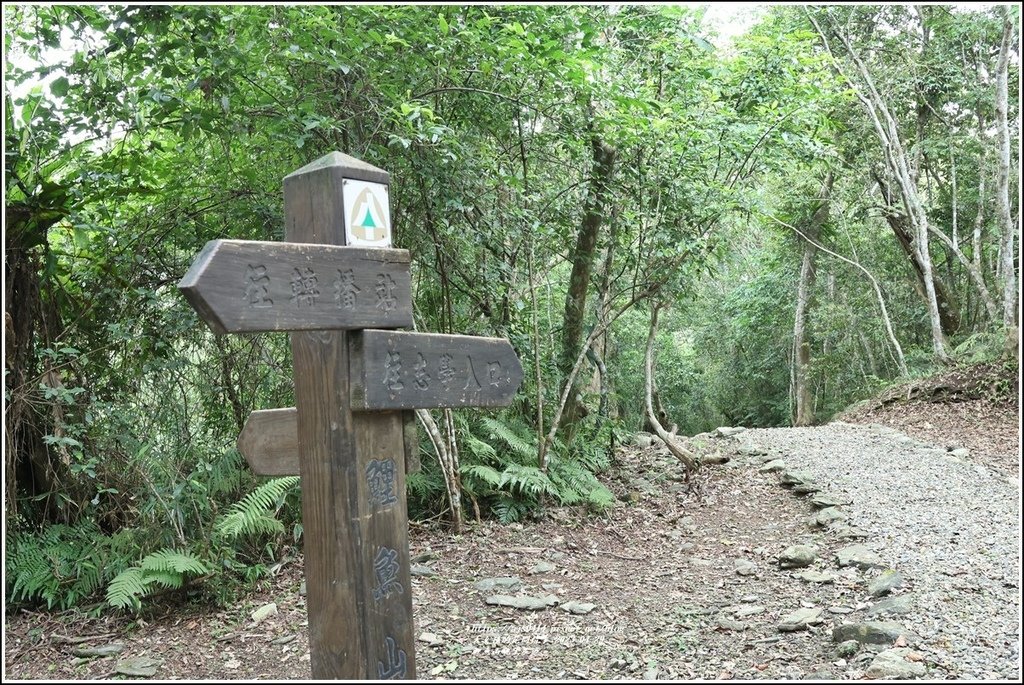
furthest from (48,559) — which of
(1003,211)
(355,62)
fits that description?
(1003,211)

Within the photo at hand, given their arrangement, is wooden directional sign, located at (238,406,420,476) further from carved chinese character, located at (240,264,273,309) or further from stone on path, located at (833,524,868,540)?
stone on path, located at (833,524,868,540)

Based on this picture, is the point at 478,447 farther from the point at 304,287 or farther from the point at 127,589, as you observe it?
the point at 304,287

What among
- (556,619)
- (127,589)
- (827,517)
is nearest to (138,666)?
(127,589)

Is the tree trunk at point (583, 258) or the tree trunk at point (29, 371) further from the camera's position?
the tree trunk at point (583, 258)

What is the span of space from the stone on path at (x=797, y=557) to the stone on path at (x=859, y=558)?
0.60ft

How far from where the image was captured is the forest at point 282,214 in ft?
14.6

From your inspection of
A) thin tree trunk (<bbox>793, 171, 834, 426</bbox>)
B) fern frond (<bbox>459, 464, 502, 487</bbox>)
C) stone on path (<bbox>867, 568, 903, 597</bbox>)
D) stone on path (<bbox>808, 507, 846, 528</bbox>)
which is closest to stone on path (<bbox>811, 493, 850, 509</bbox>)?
stone on path (<bbox>808, 507, 846, 528</bbox>)

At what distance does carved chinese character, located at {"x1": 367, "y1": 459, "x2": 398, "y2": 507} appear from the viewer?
2254mm

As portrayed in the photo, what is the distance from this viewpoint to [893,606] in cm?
420

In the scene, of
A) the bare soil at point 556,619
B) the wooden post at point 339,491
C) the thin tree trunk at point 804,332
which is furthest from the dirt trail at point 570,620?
the thin tree trunk at point 804,332

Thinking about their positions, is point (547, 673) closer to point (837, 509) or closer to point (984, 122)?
point (837, 509)

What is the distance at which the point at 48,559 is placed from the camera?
179 inches

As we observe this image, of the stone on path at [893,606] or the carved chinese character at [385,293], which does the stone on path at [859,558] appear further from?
the carved chinese character at [385,293]

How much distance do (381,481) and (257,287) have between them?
72 centimetres
